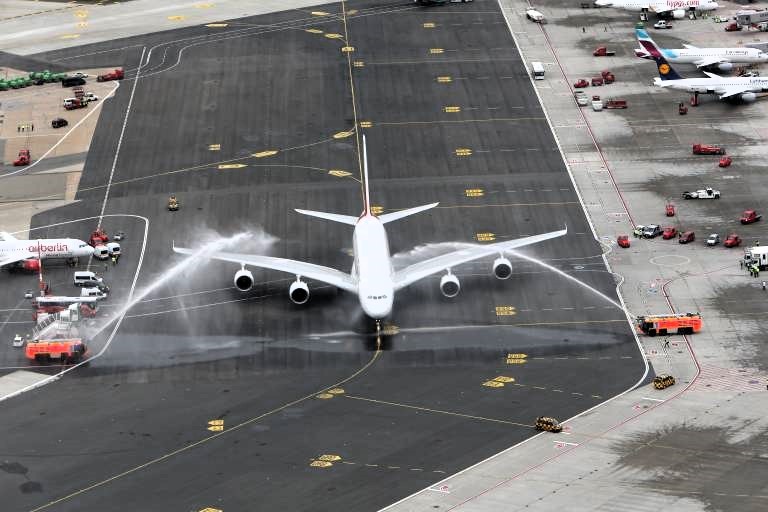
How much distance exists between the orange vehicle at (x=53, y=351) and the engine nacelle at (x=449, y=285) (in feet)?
129

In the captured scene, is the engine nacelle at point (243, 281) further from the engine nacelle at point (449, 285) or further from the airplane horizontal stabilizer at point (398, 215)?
the engine nacelle at point (449, 285)

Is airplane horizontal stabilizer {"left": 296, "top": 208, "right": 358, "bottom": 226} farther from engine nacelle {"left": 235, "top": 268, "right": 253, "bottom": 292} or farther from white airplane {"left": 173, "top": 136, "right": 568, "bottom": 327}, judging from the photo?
engine nacelle {"left": 235, "top": 268, "right": 253, "bottom": 292}

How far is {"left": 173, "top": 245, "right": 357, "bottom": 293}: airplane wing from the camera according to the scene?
188 meters

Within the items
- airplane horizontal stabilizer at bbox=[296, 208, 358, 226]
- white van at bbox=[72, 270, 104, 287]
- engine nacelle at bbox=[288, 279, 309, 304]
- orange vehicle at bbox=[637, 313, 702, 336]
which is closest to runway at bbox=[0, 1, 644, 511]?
white van at bbox=[72, 270, 104, 287]

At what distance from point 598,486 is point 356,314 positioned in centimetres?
4526

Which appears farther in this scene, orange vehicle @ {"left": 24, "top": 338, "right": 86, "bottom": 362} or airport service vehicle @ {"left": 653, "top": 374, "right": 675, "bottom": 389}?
orange vehicle @ {"left": 24, "top": 338, "right": 86, "bottom": 362}

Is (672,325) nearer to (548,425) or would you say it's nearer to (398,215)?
(548,425)

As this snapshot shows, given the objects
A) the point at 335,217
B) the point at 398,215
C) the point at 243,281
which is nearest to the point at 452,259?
the point at 398,215

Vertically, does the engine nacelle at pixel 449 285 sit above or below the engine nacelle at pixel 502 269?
below

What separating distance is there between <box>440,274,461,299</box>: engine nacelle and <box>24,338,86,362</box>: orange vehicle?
39.4 meters

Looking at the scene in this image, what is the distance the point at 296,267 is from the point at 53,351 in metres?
Answer: 27.9

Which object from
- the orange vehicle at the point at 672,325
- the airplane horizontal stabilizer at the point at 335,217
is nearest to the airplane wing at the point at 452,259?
the airplane horizontal stabilizer at the point at 335,217

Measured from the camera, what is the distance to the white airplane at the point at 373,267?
181 meters

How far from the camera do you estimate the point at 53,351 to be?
181 m
